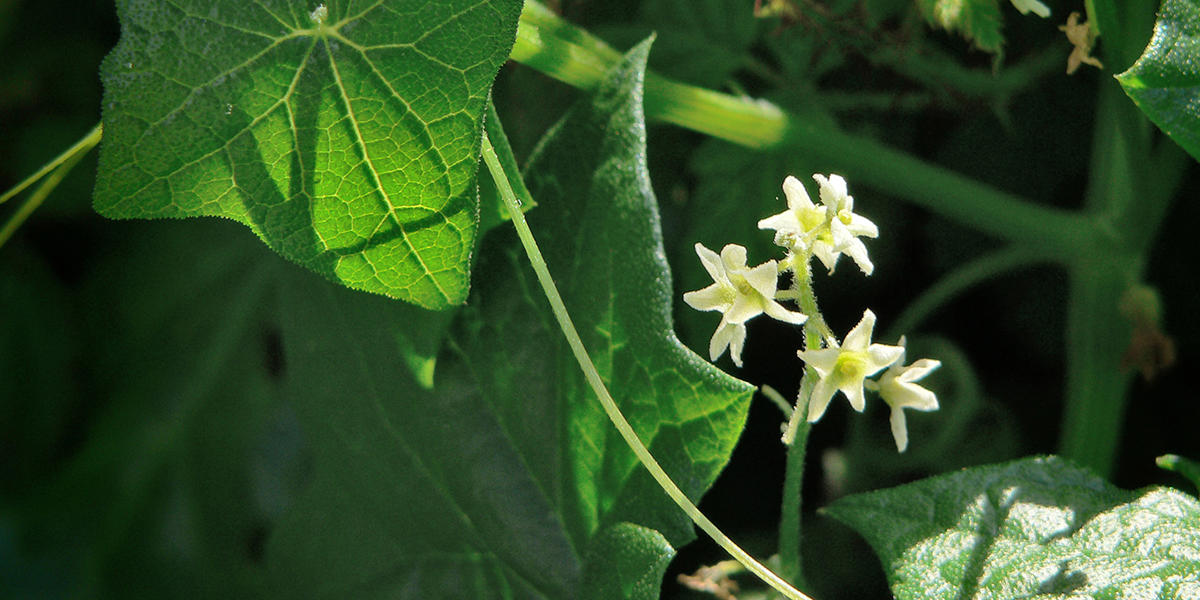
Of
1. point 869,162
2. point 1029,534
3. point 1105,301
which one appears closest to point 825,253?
point 1029,534

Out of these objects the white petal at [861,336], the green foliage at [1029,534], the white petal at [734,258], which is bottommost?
the green foliage at [1029,534]

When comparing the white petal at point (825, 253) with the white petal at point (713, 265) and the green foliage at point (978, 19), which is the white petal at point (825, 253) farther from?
the green foliage at point (978, 19)

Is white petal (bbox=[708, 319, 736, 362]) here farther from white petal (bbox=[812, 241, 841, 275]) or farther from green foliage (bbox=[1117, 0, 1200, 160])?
green foliage (bbox=[1117, 0, 1200, 160])

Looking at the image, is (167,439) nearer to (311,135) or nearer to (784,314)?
(311,135)

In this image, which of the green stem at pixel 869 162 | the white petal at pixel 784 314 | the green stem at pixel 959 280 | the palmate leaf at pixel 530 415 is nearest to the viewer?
the white petal at pixel 784 314

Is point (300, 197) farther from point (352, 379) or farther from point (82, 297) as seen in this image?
point (82, 297)

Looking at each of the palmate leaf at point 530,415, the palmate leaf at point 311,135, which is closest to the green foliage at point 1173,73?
the palmate leaf at point 530,415

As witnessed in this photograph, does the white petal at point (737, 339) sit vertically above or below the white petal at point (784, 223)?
below
